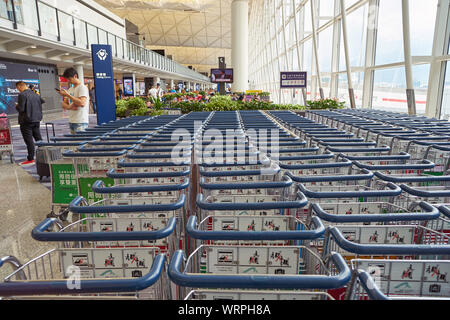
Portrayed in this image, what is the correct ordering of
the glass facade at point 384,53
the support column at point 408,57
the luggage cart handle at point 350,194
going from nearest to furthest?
the luggage cart handle at point 350,194
the support column at point 408,57
the glass facade at point 384,53

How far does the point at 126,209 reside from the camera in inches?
72.5

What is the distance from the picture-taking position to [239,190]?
269cm

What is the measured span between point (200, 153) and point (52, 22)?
1124cm

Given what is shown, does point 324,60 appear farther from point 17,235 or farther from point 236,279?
point 236,279

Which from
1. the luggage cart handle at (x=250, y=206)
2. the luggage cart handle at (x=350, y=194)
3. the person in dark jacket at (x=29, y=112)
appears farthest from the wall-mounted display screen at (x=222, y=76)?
the luggage cart handle at (x=250, y=206)

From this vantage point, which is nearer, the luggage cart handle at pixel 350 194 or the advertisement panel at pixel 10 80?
the luggage cart handle at pixel 350 194

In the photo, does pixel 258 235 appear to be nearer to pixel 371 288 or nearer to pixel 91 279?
pixel 371 288

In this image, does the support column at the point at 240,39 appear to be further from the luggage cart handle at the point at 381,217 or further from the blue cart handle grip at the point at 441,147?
the luggage cart handle at the point at 381,217

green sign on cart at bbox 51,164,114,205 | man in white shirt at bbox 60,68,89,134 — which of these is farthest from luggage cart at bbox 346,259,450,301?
man in white shirt at bbox 60,68,89,134

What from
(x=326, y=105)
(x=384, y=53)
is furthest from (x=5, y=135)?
(x=384, y=53)

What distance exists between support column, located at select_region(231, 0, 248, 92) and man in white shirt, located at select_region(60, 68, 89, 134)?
855 inches

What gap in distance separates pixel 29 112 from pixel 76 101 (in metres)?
3.07

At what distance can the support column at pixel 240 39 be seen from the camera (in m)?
26.2

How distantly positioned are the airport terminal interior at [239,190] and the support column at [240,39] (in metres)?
14.0
